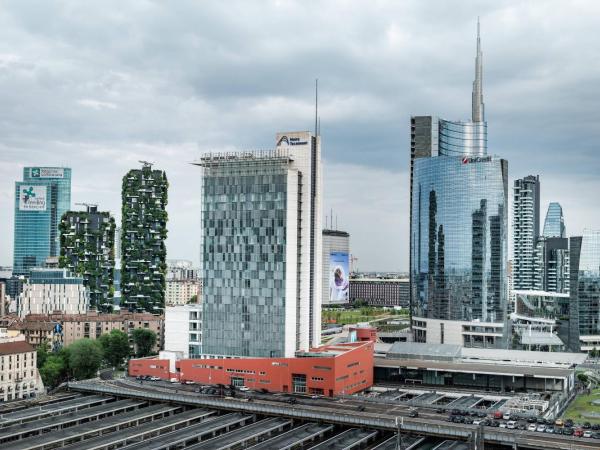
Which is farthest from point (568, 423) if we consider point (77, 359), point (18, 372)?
point (18, 372)

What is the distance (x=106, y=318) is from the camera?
18312cm

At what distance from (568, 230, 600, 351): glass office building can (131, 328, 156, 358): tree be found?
112801mm

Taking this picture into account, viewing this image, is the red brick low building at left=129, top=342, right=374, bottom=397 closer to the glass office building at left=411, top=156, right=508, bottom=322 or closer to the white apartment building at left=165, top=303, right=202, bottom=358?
the white apartment building at left=165, top=303, right=202, bottom=358

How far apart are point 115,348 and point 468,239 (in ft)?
309

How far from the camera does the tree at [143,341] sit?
167 meters

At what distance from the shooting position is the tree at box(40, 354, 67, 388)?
5231 inches

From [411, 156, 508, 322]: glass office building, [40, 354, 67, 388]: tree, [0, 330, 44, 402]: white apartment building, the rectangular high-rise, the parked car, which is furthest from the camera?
[411, 156, 508, 322]: glass office building

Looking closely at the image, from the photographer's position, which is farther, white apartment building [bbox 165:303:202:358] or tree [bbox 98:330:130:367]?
tree [bbox 98:330:130:367]

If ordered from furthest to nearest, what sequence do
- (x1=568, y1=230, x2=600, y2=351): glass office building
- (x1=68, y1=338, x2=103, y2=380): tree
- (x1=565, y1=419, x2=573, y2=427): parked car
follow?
1. (x1=568, y1=230, x2=600, y2=351): glass office building
2. (x1=68, y1=338, x2=103, y2=380): tree
3. (x1=565, y1=419, x2=573, y2=427): parked car

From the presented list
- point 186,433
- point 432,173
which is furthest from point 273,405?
point 432,173

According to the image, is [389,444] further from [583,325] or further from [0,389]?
[583,325]

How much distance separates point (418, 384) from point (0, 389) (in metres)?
72.9

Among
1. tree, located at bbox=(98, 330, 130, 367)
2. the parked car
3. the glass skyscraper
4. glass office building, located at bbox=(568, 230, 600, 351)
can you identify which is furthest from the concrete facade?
glass office building, located at bbox=(568, 230, 600, 351)

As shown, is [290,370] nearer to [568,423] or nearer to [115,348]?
[568,423]
